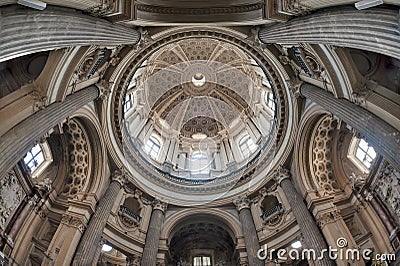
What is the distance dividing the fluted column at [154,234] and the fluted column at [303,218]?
7.72 m

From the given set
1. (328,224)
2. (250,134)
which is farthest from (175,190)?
(328,224)

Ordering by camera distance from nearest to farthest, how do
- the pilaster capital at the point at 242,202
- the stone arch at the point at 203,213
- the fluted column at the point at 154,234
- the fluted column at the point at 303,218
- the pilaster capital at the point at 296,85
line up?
1. the fluted column at the point at 303,218
2. the pilaster capital at the point at 296,85
3. the fluted column at the point at 154,234
4. the stone arch at the point at 203,213
5. the pilaster capital at the point at 242,202

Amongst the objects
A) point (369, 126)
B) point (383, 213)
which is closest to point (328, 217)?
point (383, 213)

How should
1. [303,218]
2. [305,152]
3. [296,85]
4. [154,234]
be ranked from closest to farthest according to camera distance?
[303,218] < [296,85] < [305,152] < [154,234]

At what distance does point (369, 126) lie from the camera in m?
11.6

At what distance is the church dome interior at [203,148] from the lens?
10.4 m

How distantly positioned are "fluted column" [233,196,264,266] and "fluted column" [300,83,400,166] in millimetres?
9110

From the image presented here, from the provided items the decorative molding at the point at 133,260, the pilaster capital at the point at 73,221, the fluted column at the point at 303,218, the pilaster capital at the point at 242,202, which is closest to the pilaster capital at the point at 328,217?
the fluted column at the point at 303,218

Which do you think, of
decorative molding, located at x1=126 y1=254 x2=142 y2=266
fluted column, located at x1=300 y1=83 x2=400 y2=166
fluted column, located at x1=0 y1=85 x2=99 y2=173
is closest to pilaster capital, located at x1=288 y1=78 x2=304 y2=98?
fluted column, located at x1=300 y1=83 x2=400 y2=166

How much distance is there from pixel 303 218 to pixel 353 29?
36.4 feet

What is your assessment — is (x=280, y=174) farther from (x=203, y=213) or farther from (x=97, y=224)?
(x=97, y=224)

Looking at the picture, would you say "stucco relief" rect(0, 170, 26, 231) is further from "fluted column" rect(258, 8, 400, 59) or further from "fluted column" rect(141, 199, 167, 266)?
"fluted column" rect(258, 8, 400, 59)

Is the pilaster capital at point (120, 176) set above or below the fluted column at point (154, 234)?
above

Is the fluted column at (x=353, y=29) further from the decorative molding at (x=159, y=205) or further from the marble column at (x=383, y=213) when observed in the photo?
the decorative molding at (x=159, y=205)
